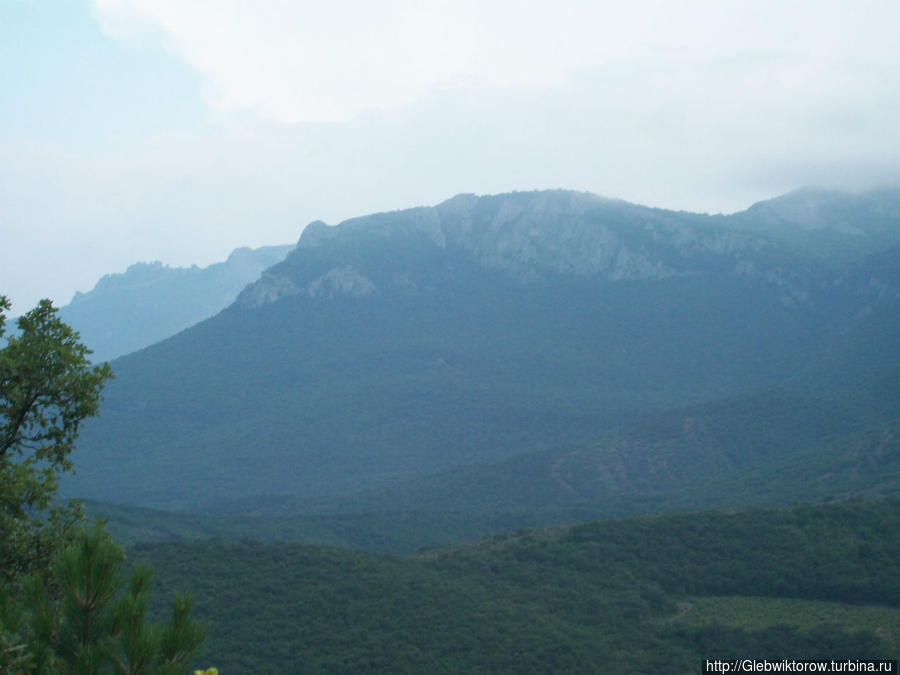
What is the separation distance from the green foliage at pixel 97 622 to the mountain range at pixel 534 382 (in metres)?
70.4

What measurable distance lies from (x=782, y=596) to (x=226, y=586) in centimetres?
2625

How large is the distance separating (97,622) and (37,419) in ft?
19.5

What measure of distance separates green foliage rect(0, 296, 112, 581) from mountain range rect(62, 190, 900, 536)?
68.1 metres

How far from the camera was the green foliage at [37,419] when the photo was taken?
12.2m

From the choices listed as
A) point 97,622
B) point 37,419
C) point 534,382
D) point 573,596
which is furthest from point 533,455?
point 97,622

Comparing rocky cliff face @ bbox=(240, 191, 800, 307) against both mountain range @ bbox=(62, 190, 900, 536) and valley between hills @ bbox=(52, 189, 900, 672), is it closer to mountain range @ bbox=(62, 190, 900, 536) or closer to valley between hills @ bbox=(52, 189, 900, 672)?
mountain range @ bbox=(62, 190, 900, 536)

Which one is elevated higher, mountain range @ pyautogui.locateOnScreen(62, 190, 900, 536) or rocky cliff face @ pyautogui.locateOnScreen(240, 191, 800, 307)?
rocky cliff face @ pyautogui.locateOnScreen(240, 191, 800, 307)

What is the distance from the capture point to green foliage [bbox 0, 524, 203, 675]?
801cm

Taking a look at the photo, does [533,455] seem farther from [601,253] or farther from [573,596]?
[601,253]

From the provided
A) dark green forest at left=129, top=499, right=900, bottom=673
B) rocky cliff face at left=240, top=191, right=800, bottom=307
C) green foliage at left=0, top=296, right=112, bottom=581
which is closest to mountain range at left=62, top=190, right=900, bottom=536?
rocky cliff face at left=240, top=191, right=800, bottom=307

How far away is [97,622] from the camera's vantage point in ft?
27.0

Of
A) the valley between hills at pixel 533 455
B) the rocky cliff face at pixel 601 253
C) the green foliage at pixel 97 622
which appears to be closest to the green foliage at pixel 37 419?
the valley between hills at pixel 533 455

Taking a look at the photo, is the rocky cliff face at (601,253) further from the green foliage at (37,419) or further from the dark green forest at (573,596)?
the green foliage at (37,419)

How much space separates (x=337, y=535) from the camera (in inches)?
3066
